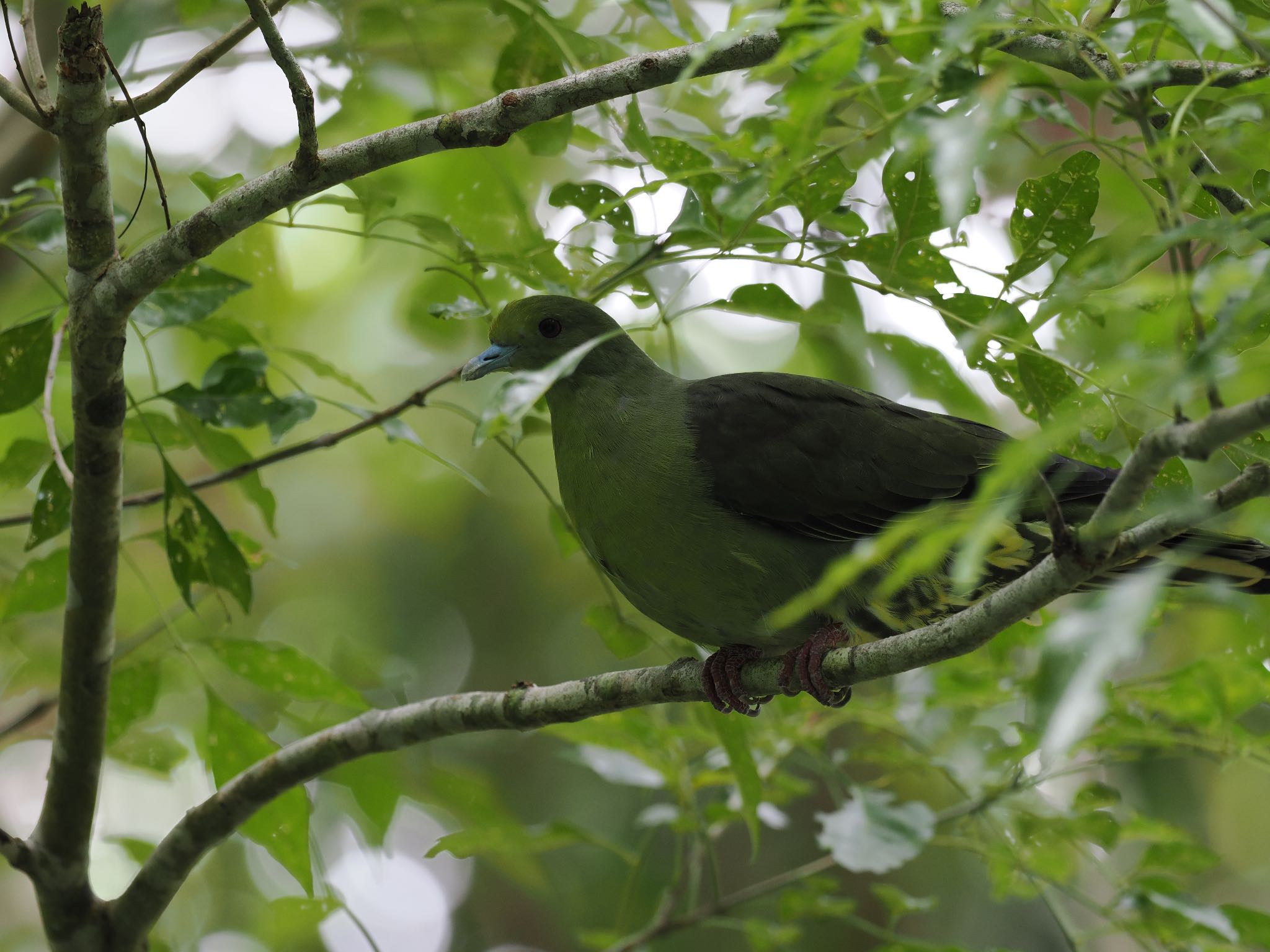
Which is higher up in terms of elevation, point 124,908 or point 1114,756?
point 124,908

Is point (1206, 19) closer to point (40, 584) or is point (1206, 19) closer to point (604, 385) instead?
point (604, 385)

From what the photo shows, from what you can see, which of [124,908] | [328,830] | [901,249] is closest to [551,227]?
[901,249]

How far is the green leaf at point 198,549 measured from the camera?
2559 millimetres

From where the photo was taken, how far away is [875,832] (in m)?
2.78

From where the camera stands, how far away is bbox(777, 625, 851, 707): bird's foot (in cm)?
262

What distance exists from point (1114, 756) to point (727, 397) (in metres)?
1.46

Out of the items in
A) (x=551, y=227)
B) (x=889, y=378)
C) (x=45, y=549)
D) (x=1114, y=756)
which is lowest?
(x=1114, y=756)

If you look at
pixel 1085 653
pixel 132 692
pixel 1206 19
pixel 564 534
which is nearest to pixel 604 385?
pixel 564 534

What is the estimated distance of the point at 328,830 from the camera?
5.80 metres

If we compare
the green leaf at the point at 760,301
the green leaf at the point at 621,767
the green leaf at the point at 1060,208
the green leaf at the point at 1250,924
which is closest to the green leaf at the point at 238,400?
the green leaf at the point at 760,301

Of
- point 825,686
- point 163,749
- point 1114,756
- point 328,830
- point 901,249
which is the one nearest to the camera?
point 901,249

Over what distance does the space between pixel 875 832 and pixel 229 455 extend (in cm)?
186

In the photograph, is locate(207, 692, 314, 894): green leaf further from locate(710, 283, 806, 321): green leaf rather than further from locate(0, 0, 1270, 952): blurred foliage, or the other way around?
locate(710, 283, 806, 321): green leaf

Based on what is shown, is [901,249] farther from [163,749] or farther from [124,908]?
[163,749]
